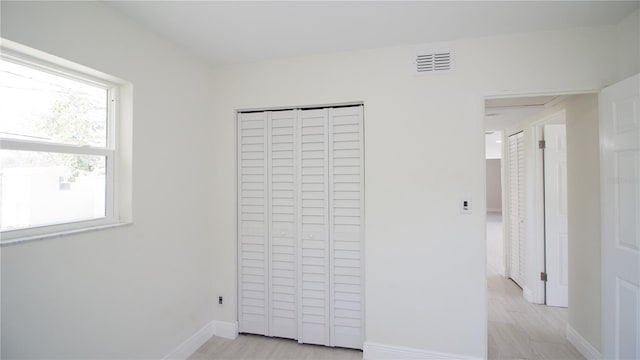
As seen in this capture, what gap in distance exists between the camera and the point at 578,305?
247 centimetres

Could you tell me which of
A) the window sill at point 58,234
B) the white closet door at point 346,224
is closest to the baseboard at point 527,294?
the white closet door at point 346,224

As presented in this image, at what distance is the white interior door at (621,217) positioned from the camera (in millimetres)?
1751

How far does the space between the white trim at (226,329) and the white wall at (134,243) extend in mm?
125

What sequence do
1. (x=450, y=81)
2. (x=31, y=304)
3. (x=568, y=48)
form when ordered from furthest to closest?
1. (x=450, y=81)
2. (x=568, y=48)
3. (x=31, y=304)

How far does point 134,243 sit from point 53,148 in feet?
2.35

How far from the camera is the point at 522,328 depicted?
281 centimetres

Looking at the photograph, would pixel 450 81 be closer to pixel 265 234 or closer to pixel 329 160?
pixel 329 160

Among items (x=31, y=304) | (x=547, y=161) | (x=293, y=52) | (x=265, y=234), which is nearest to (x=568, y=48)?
(x=547, y=161)

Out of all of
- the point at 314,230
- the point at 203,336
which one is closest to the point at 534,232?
the point at 314,230

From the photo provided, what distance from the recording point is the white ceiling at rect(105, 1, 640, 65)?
71.6 inches

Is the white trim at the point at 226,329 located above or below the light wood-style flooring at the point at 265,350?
above

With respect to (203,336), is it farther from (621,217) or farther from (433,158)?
(621,217)

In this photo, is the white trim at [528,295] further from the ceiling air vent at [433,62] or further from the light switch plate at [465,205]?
the ceiling air vent at [433,62]

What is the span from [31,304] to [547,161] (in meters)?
4.49
